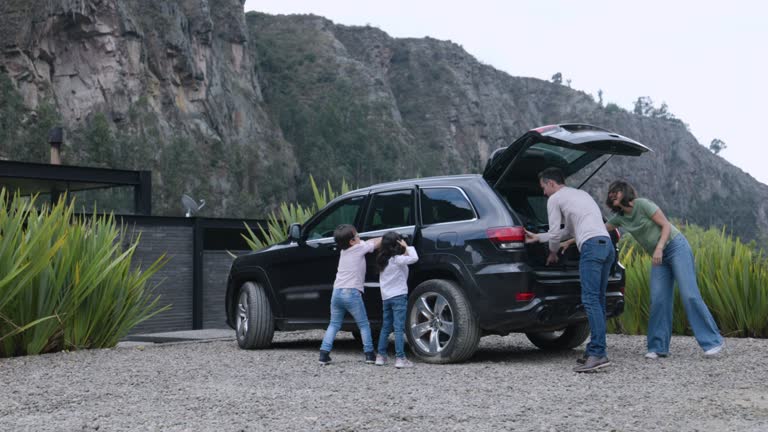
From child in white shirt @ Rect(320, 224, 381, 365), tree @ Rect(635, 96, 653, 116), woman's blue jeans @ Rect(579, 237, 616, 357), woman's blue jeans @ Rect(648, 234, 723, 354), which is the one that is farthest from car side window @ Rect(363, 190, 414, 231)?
tree @ Rect(635, 96, 653, 116)

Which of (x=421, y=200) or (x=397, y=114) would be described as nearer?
(x=421, y=200)

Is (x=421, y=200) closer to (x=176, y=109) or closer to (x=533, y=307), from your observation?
(x=533, y=307)

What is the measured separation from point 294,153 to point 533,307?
8910cm

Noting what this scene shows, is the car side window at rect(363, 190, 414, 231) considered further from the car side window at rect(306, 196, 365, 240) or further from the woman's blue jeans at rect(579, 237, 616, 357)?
the woman's blue jeans at rect(579, 237, 616, 357)

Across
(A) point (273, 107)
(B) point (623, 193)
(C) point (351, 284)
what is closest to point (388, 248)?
(C) point (351, 284)

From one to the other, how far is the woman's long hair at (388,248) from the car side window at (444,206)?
0.57 meters

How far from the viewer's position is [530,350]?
9.13 m

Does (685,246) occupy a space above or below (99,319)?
above

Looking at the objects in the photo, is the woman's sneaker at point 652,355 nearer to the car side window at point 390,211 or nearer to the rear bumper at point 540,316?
the rear bumper at point 540,316

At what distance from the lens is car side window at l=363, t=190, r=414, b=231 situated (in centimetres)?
828

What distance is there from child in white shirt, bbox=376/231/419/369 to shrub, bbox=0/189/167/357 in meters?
3.04

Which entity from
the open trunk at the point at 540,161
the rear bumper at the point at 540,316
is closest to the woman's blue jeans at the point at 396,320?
the rear bumper at the point at 540,316

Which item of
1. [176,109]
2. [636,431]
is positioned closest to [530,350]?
[636,431]

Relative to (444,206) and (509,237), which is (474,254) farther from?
(444,206)
